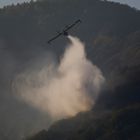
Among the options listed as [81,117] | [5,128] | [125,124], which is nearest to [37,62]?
[5,128]

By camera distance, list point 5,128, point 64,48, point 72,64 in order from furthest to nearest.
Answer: point 64,48 → point 72,64 → point 5,128

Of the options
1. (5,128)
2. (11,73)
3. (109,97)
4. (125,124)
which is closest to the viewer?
(125,124)

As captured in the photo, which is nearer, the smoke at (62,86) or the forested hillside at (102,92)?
the forested hillside at (102,92)

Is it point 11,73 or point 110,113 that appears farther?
point 11,73

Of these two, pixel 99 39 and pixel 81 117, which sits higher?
pixel 99 39

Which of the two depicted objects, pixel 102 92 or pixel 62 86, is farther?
pixel 62 86

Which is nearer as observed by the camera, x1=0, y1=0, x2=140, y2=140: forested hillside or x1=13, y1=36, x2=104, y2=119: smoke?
x1=0, y1=0, x2=140, y2=140: forested hillside

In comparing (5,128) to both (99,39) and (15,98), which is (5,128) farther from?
(99,39)

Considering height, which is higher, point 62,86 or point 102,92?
point 62,86
